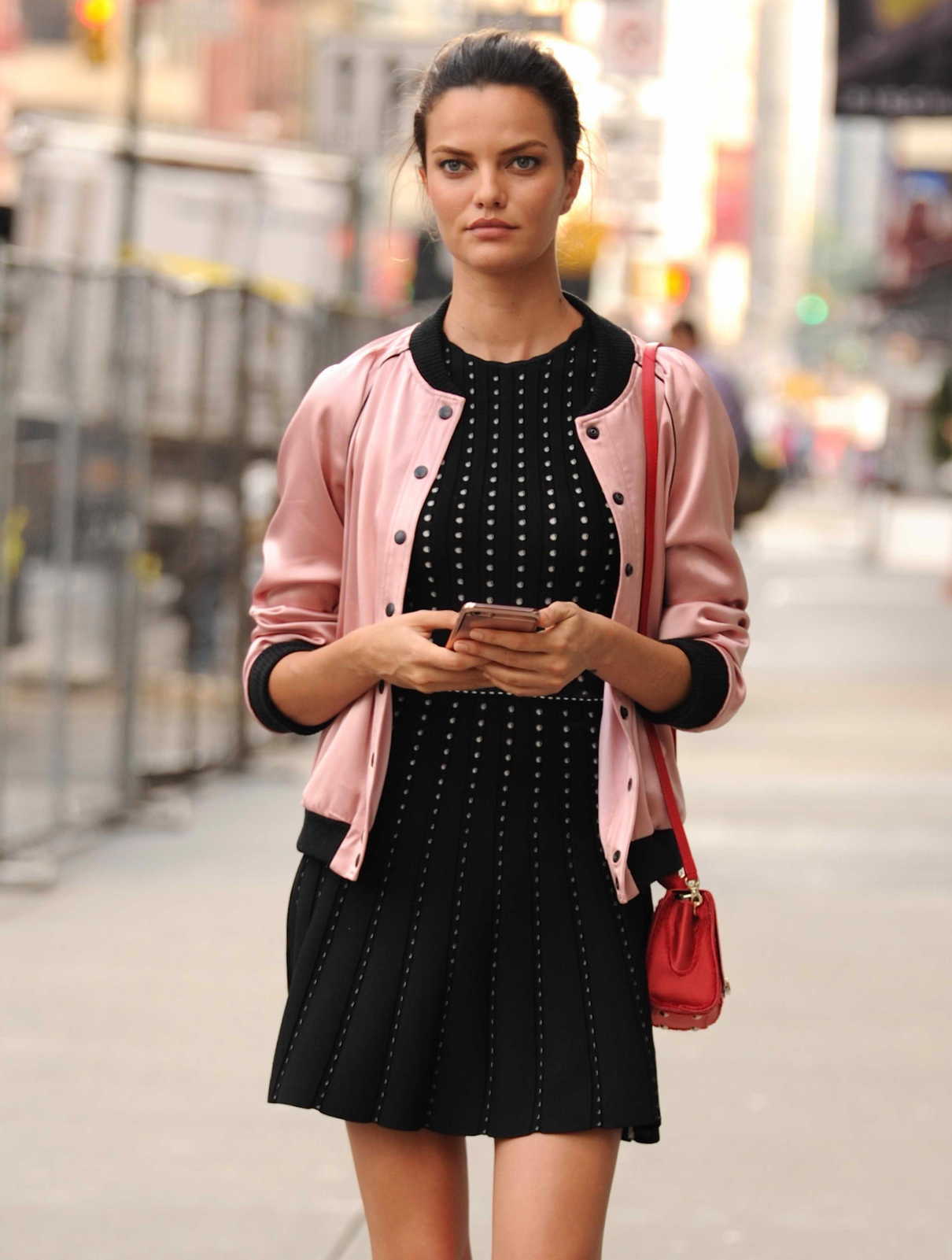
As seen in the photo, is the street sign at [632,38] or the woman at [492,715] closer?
the woman at [492,715]

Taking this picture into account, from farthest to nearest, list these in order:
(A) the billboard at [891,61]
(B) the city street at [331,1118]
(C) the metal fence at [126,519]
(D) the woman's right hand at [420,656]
A: (A) the billboard at [891,61] → (C) the metal fence at [126,519] → (B) the city street at [331,1118] → (D) the woman's right hand at [420,656]

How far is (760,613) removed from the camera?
74.2 ft

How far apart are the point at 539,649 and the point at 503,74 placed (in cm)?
75

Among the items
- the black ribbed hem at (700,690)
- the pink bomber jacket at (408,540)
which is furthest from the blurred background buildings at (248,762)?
the black ribbed hem at (700,690)

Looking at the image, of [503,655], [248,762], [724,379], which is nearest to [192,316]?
[248,762]

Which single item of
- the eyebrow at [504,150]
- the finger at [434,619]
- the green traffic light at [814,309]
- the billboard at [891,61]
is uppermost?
the green traffic light at [814,309]

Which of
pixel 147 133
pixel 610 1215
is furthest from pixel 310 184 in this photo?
pixel 610 1215

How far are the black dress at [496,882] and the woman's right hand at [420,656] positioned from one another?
0.10m

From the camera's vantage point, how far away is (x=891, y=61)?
13875 millimetres

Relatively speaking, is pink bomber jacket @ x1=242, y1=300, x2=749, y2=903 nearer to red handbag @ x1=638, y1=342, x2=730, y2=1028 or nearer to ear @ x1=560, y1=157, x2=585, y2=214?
red handbag @ x1=638, y1=342, x2=730, y2=1028

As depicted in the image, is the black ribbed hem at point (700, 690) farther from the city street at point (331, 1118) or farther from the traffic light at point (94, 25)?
the traffic light at point (94, 25)

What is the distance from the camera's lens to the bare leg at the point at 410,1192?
3211 millimetres

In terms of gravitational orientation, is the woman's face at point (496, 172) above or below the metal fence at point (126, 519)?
above

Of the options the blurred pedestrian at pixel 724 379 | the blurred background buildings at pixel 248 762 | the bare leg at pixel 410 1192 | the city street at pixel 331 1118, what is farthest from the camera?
the blurred pedestrian at pixel 724 379
